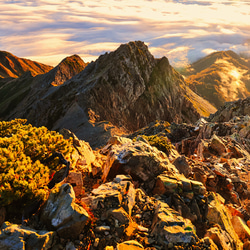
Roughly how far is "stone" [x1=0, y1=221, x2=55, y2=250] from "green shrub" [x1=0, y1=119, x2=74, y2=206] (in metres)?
1.22

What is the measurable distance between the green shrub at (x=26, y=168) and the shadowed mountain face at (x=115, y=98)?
4899 cm

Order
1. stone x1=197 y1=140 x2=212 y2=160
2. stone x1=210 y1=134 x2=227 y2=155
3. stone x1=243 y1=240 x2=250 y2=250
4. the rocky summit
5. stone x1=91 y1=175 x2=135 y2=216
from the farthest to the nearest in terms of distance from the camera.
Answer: stone x1=210 y1=134 x2=227 y2=155
stone x1=197 y1=140 x2=212 y2=160
stone x1=243 y1=240 x2=250 y2=250
stone x1=91 y1=175 x2=135 y2=216
the rocky summit

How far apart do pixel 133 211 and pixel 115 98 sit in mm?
83429

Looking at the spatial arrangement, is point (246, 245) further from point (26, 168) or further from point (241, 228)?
point (26, 168)

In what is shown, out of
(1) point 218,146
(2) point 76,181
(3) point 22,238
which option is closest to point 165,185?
(2) point 76,181

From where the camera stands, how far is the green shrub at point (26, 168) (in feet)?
24.7

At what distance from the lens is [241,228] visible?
1092 cm

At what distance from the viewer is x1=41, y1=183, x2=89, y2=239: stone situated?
7.12m

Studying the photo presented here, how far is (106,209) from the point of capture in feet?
27.9

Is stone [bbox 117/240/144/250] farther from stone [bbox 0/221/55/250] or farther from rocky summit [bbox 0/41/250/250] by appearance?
stone [bbox 0/221/55/250]

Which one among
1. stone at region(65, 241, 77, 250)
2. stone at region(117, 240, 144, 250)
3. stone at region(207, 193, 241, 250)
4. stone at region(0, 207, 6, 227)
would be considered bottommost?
stone at region(207, 193, 241, 250)

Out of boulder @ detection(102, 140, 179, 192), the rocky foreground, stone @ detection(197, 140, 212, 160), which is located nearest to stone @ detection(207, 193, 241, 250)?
the rocky foreground

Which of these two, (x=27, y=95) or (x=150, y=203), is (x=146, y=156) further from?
(x=27, y=95)

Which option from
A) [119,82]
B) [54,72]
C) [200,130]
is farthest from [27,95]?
[200,130]
